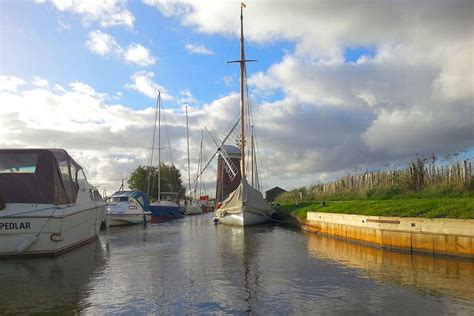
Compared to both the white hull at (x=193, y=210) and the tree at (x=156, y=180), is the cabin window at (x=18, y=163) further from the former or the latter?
the tree at (x=156, y=180)

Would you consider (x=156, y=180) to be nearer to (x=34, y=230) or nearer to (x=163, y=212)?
(x=163, y=212)

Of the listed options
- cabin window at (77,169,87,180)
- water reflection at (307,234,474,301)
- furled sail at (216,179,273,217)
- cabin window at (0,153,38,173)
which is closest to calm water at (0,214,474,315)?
water reflection at (307,234,474,301)

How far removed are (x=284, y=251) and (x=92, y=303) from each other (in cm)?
1008

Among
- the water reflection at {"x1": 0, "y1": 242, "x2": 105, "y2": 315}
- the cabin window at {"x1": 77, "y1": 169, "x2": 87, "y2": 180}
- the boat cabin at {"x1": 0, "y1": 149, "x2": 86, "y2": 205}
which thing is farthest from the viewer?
the cabin window at {"x1": 77, "y1": 169, "x2": 87, "y2": 180}

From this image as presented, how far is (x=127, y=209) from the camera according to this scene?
40875 mm

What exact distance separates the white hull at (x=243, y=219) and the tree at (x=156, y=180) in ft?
172

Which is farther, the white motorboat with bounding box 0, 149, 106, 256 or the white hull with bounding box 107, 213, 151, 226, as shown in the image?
the white hull with bounding box 107, 213, 151, 226

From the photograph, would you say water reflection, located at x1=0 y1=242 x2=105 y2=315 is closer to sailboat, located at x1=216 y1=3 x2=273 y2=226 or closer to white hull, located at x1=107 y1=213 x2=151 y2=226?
sailboat, located at x1=216 y1=3 x2=273 y2=226

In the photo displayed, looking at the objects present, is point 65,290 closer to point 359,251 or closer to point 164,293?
point 164,293

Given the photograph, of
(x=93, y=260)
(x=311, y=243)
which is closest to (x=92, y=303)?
(x=93, y=260)

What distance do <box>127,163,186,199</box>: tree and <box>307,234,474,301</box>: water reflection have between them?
72.1m

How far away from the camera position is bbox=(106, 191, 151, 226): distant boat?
40031 mm

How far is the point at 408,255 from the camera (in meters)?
16.1

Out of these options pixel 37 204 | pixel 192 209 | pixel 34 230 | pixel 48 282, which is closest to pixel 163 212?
pixel 192 209
